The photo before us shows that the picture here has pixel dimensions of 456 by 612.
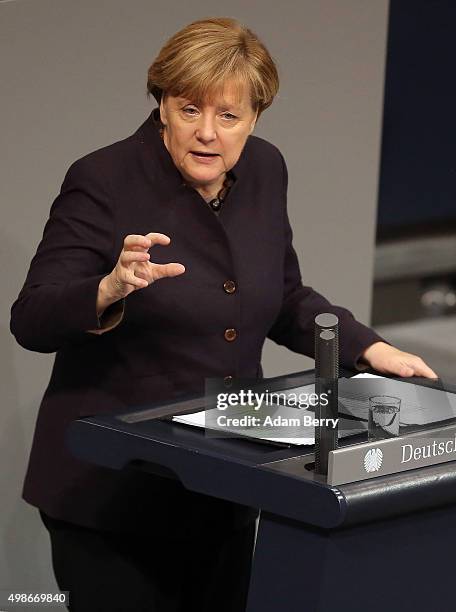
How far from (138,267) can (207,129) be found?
0.32 metres

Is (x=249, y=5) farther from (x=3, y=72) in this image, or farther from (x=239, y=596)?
(x=239, y=596)

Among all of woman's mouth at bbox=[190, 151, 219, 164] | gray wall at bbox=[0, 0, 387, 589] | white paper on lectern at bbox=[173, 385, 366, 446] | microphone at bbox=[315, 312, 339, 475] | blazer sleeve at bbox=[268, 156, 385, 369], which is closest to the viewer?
microphone at bbox=[315, 312, 339, 475]

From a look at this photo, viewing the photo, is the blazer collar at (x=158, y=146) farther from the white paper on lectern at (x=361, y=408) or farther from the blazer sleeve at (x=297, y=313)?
the white paper on lectern at (x=361, y=408)

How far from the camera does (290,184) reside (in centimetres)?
351

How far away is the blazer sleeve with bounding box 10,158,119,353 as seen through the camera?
2.02 meters

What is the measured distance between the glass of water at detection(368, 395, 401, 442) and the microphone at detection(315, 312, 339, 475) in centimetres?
8

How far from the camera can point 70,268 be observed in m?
2.09

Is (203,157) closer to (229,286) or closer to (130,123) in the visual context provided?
(229,286)

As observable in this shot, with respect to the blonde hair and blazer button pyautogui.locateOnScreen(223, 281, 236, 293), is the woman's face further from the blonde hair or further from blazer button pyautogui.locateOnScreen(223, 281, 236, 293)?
blazer button pyautogui.locateOnScreen(223, 281, 236, 293)

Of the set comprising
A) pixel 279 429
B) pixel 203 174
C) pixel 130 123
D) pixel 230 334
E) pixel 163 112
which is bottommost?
pixel 279 429

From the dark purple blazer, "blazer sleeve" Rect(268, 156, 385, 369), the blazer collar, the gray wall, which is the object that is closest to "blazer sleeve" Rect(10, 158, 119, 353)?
the dark purple blazer

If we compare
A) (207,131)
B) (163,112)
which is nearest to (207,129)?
(207,131)

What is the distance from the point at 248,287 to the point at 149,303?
0.19 m

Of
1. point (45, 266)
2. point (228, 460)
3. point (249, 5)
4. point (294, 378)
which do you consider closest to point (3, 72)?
point (249, 5)
